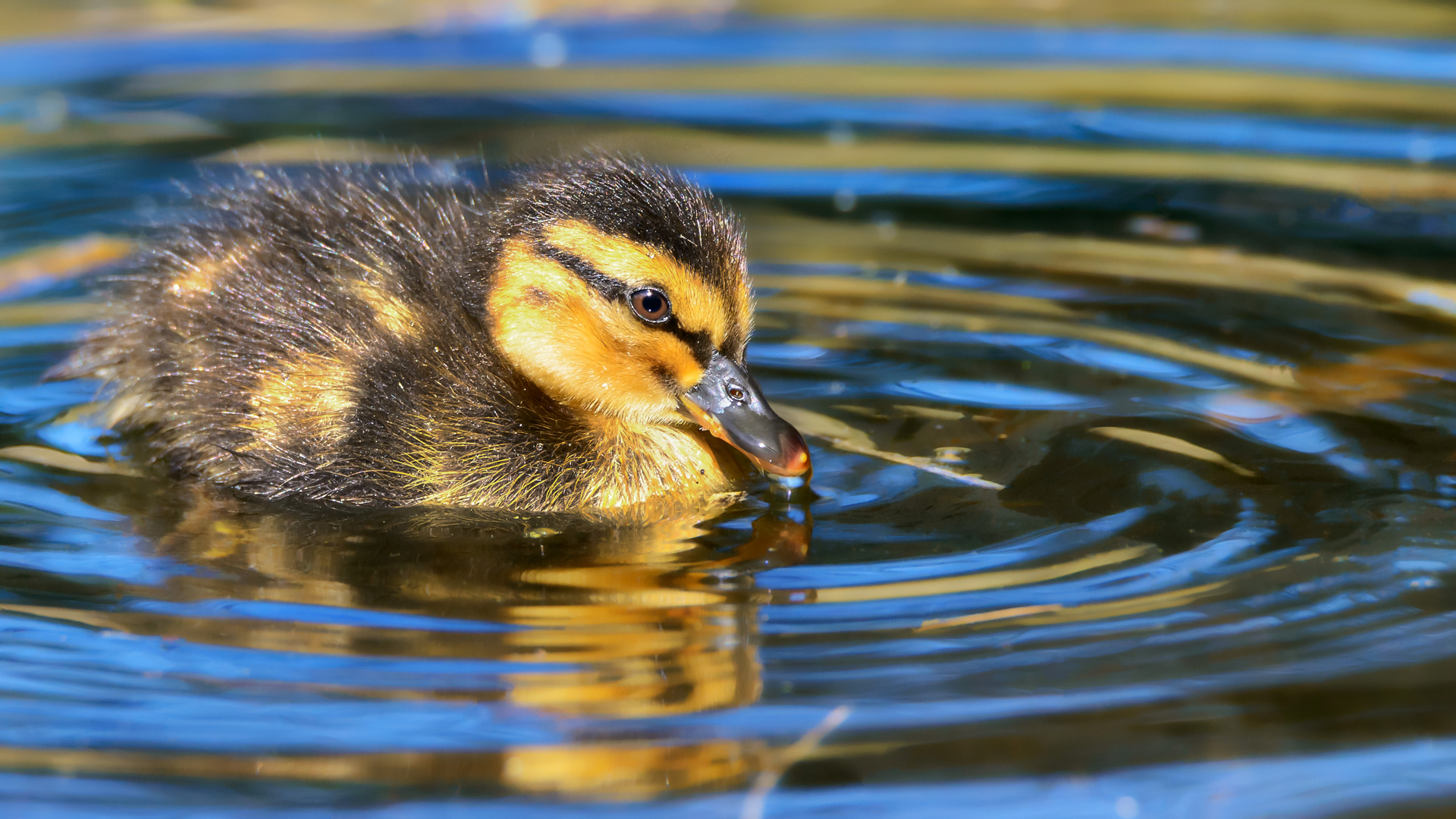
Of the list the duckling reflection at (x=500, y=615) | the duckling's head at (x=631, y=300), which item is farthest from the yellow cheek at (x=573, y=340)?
the duckling reflection at (x=500, y=615)

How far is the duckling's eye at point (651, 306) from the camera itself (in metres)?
4.02

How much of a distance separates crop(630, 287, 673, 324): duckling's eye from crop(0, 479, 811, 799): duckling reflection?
1.57 ft

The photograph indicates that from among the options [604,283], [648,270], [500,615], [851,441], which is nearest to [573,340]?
[604,283]

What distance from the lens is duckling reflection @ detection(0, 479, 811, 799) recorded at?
2.79m

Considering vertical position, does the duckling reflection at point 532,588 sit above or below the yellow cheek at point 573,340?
below

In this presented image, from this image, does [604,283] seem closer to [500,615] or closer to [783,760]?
[500,615]

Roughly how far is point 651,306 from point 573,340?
9.3 inches

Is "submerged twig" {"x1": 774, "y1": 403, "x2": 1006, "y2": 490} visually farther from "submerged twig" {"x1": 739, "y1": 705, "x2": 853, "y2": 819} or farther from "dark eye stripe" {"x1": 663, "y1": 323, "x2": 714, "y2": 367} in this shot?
"submerged twig" {"x1": 739, "y1": 705, "x2": 853, "y2": 819}

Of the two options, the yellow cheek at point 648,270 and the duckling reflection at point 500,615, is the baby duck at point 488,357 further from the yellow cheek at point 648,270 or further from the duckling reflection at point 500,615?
the duckling reflection at point 500,615

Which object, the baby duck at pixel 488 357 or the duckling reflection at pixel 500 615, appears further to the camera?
the baby duck at pixel 488 357

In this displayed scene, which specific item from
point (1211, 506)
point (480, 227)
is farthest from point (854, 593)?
point (480, 227)

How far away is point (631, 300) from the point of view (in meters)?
4.04

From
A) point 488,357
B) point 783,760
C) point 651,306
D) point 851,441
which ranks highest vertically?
point 651,306

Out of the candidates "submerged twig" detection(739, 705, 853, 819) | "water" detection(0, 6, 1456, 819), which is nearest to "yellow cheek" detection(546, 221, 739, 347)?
"water" detection(0, 6, 1456, 819)
